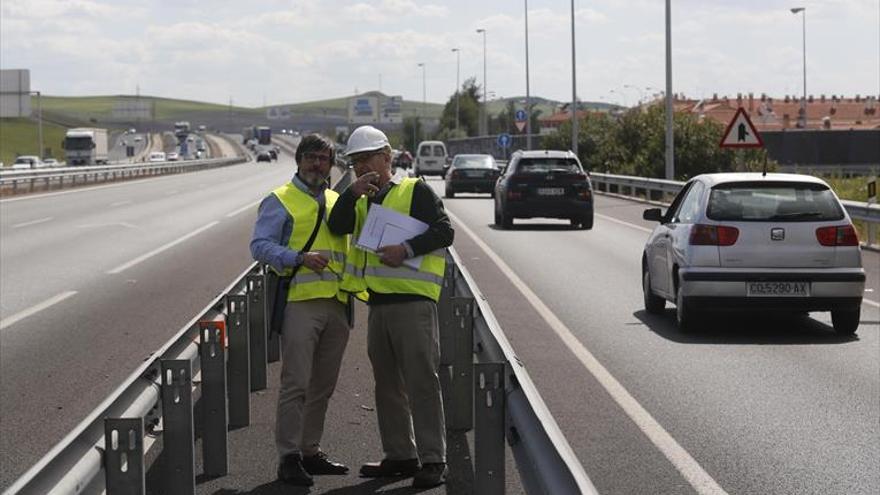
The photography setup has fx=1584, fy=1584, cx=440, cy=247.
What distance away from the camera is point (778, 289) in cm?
1424

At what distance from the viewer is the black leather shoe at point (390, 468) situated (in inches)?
307

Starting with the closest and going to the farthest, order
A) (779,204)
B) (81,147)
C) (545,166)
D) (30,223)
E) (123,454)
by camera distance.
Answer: (123,454) → (779,204) → (545,166) → (30,223) → (81,147)

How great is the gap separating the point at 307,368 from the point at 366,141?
115 centimetres

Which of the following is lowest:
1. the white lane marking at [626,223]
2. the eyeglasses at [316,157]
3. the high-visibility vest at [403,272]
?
the white lane marking at [626,223]

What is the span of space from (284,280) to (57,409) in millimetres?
2907

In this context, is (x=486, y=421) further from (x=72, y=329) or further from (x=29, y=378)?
(x=72, y=329)

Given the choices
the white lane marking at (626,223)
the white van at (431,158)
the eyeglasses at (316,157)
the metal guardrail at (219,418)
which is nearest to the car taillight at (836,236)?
the metal guardrail at (219,418)

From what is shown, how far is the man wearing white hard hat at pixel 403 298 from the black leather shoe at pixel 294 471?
0.35 meters

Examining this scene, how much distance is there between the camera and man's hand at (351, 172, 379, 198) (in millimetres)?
7410

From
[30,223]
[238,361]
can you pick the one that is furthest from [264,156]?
[238,361]

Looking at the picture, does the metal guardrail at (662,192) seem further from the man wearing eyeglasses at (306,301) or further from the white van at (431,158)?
the white van at (431,158)

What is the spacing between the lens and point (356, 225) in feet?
25.6

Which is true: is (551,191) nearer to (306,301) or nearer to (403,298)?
(306,301)

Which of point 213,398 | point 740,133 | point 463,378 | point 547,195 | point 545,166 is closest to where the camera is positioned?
point 213,398
